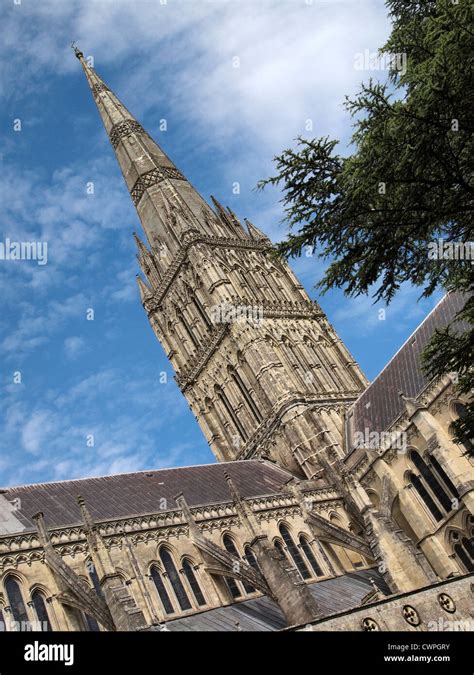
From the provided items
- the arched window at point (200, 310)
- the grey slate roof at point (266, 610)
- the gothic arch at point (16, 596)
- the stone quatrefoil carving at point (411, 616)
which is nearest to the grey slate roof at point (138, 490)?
the gothic arch at point (16, 596)

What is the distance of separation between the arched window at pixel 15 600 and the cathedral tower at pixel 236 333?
15.2 m

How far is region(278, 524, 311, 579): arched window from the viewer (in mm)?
26953

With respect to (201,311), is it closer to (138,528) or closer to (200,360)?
(200,360)

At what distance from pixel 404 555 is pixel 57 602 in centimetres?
1215

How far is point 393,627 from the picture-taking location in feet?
62.1

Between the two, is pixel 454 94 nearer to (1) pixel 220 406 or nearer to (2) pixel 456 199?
(2) pixel 456 199

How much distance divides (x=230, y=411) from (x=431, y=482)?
13039 millimetres

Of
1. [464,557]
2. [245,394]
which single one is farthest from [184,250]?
[464,557]

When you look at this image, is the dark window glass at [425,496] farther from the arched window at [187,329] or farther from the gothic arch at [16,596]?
the gothic arch at [16,596]

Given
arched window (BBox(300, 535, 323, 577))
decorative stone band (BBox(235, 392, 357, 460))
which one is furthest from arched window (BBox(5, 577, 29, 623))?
decorative stone band (BBox(235, 392, 357, 460))

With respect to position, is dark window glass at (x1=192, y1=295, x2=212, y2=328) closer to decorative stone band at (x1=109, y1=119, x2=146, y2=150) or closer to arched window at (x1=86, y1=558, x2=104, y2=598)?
decorative stone band at (x1=109, y1=119, x2=146, y2=150)

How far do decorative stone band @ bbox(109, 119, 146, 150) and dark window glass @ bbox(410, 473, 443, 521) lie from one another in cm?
3104

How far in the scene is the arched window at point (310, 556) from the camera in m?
27.3
